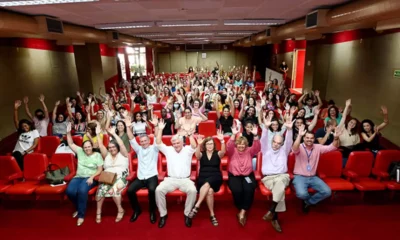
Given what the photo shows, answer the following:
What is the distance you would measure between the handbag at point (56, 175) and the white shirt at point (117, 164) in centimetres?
64

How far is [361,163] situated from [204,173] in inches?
94.4

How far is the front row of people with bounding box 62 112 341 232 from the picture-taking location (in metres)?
3.37

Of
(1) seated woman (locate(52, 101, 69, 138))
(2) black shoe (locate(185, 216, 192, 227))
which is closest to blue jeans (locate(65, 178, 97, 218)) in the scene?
(2) black shoe (locate(185, 216, 192, 227))

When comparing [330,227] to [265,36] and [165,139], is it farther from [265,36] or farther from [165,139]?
[265,36]

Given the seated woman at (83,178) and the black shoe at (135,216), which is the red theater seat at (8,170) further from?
the black shoe at (135,216)

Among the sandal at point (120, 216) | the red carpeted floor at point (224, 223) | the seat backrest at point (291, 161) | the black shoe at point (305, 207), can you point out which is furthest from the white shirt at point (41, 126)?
the black shoe at point (305, 207)

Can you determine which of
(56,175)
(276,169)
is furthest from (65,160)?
(276,169)

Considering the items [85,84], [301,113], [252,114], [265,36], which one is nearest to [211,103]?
[252,114]

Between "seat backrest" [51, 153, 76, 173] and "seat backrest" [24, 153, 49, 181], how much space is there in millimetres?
A: 154

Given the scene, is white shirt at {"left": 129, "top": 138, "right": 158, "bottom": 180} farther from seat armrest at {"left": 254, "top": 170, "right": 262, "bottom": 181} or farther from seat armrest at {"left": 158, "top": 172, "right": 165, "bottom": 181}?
seat armrest at {"left": 254, "top": 170, "right": 262, "bottom": 181}

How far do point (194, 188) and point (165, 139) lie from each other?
148 cm

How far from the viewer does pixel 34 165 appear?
3.86 meters

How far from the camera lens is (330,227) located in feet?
10.5

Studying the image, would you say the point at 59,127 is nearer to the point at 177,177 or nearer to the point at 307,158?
the point at 177,177
